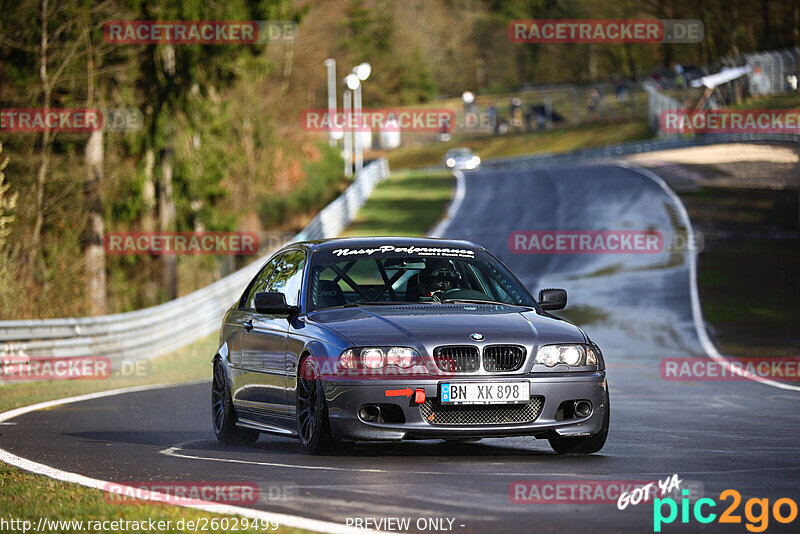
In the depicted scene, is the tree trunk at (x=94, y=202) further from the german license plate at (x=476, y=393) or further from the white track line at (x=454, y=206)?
the german license plate at (x=476, y=393)

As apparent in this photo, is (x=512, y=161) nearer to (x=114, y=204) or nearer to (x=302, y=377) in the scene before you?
(x=114, y=204)

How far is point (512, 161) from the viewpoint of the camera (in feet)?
277

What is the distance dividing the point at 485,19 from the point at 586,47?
16.1 m

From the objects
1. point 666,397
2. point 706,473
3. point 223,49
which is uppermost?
point 223,49

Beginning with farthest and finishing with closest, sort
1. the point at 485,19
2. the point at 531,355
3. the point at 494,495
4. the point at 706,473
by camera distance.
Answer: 1. the point at 485,19
2. the point at 531,355
3. the point at 706,473
4. the point at 494,495

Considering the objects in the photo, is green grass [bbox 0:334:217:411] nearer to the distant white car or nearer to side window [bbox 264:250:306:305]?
side window [bbox 264:250:306:305]

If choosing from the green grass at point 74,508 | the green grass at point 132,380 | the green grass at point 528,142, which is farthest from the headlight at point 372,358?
the green grass at point 528,142

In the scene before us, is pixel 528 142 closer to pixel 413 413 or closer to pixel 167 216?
pixel 167 216

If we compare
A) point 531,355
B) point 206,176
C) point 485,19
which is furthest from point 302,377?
point 485,19

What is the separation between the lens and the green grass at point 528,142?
89000 millimetres

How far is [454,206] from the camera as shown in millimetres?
53250

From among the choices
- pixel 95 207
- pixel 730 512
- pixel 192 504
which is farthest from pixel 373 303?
pixel 95 207

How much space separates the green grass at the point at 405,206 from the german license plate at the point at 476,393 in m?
34.6

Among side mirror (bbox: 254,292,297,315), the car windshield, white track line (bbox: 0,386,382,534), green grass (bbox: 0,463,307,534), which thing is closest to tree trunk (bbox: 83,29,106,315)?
the car windshield
